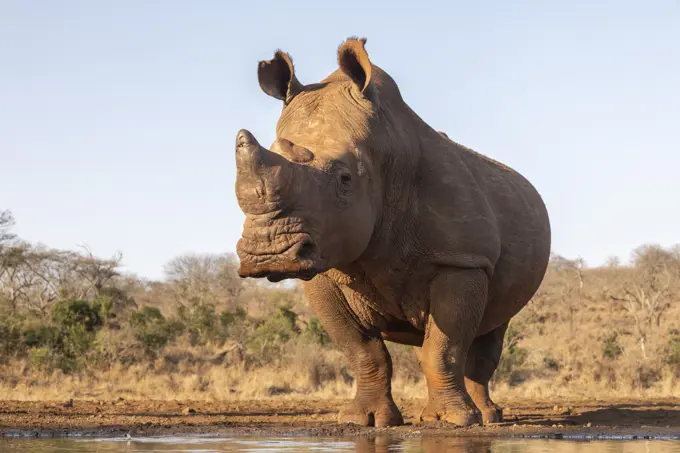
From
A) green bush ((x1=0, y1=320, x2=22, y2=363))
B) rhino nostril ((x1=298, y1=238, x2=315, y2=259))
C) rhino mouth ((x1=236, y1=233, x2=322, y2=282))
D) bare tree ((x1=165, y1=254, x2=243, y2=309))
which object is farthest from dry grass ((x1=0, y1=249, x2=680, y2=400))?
bare tree ((x1=165, y1=254, x2=243, y2=309))

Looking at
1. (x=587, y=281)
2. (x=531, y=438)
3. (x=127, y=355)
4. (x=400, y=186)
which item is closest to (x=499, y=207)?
(x=400, y=186)

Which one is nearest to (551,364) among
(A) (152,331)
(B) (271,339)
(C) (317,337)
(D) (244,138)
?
(C) (317,337)

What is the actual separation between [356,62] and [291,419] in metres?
3.66

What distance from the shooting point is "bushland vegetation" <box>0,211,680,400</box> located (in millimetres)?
16781

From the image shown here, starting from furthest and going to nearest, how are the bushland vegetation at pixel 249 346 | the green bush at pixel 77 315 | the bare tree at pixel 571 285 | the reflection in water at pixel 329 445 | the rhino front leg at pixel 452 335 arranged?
the bare tree at pixel 571 285 → the green bush at pixel 77 315 → the bushland vegetation at pixel 249 346 → the rhino front leg at pixel 452 335 → the reflection in water at pixel 329 445

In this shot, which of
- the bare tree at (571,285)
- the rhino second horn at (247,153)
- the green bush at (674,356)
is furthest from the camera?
the bare tree at (571,285)

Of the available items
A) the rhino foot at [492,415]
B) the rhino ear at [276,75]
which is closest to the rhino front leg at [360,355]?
the rhino foot at [492,415]

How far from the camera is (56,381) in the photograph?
1864cm

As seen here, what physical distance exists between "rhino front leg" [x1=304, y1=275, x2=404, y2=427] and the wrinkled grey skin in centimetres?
1

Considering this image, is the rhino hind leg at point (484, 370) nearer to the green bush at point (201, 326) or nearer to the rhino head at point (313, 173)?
the rhino head at point (313, 173)

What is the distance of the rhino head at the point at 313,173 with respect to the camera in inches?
269

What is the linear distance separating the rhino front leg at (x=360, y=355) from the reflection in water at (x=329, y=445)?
4.27ft

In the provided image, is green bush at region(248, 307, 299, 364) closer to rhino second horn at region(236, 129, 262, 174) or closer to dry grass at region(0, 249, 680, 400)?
dry grass at region(0, 249, 680, 400)

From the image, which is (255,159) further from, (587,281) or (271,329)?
(587,281)
